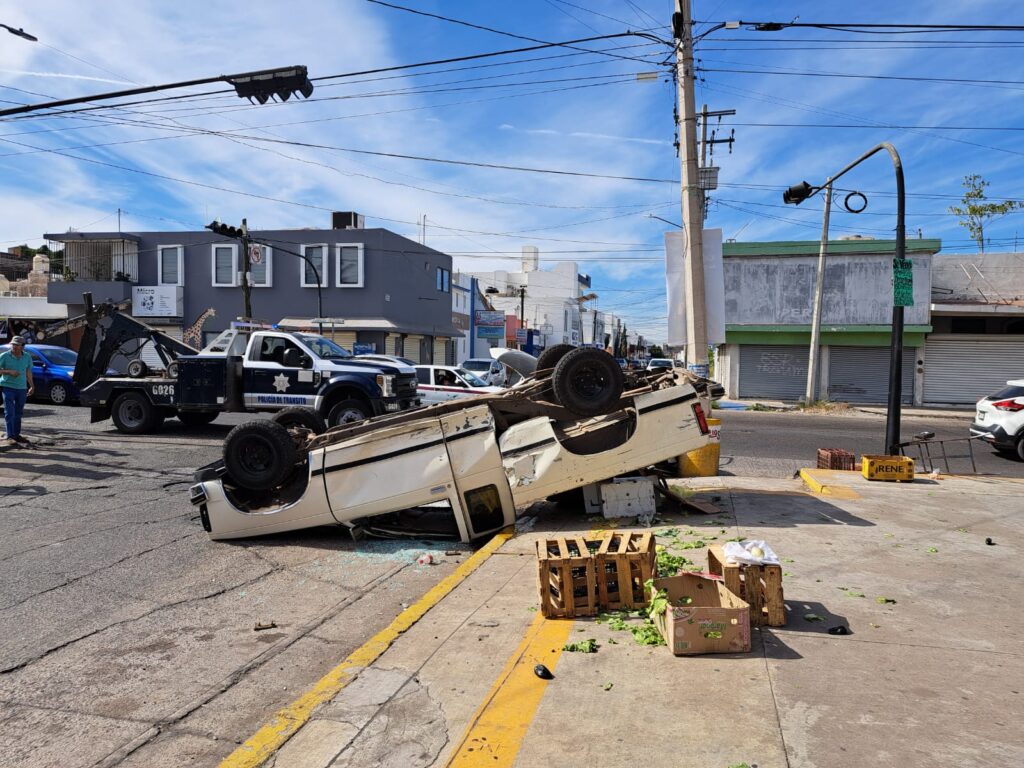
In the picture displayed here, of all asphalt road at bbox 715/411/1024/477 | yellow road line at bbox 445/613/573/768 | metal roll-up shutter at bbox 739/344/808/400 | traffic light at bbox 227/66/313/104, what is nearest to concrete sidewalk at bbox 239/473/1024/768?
yellow road line at bbox 445/613/573/768

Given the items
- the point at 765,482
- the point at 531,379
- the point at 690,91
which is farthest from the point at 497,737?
the point at 690,91

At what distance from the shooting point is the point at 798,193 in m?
13.8

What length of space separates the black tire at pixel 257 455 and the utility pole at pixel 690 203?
20.1 ft

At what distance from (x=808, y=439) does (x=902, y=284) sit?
5940mm

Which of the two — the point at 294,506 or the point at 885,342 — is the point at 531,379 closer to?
the point at 294,506

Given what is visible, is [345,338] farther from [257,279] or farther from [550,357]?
[550,357]

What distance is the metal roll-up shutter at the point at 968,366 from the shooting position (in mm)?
27594

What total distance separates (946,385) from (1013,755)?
2948cm

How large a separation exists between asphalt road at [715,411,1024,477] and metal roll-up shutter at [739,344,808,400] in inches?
204

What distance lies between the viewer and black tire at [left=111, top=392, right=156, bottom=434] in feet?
49.9

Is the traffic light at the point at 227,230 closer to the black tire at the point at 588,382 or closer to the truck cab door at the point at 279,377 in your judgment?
the truck cab door at the point at 279,377

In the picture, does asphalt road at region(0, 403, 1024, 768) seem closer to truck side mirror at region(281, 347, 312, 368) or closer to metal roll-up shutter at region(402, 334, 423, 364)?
truck side mirror at region(281, 347, 312, 368)

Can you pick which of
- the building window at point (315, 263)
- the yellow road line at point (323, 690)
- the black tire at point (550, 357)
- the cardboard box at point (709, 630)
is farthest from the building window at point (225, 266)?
the cardboard box at point (709, 630)

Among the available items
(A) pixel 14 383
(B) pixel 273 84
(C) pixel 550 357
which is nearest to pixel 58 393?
(A) pixel 14 383
